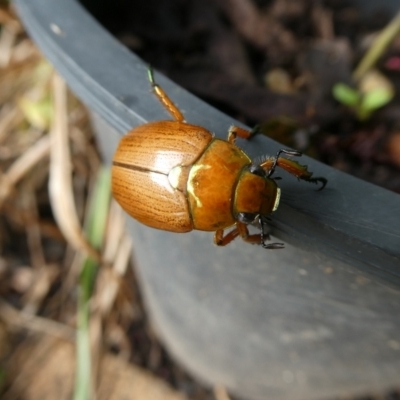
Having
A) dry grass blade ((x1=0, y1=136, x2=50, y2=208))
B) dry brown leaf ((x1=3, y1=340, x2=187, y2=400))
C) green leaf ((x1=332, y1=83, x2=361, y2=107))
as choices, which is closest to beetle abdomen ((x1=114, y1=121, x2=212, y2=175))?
green leaf ((x1=332, y1=83, x2=361, y2=107))

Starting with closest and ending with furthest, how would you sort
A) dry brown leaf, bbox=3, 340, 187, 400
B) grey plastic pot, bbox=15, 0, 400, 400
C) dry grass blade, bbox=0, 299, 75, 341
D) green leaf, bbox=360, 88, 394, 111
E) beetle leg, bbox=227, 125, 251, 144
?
1. grey plastic pot, bbox=15, 0, 400, 400
2. beetle leg, bbox=227, 125, 251, 144
3. green leaf, bbox=360, 88, 394, 111
4. dry brown leaf, bbox=3, 340, 187, 400
5. dry grass blade, bbox=0, 299, 75, 341

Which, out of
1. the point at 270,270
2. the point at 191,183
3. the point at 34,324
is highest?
the point at 191,183

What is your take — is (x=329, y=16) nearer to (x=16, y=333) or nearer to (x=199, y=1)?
(x=199, y=1)

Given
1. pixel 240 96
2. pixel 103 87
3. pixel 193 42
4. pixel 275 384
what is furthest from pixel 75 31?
pixel 275 384

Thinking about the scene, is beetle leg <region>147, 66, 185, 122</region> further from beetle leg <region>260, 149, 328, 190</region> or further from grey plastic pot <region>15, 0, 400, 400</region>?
beetle leg <region>260, 149, 328, 190</region>

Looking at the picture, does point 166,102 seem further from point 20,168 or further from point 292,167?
point 20,168

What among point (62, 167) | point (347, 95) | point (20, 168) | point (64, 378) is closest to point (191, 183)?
point (347, 95)
